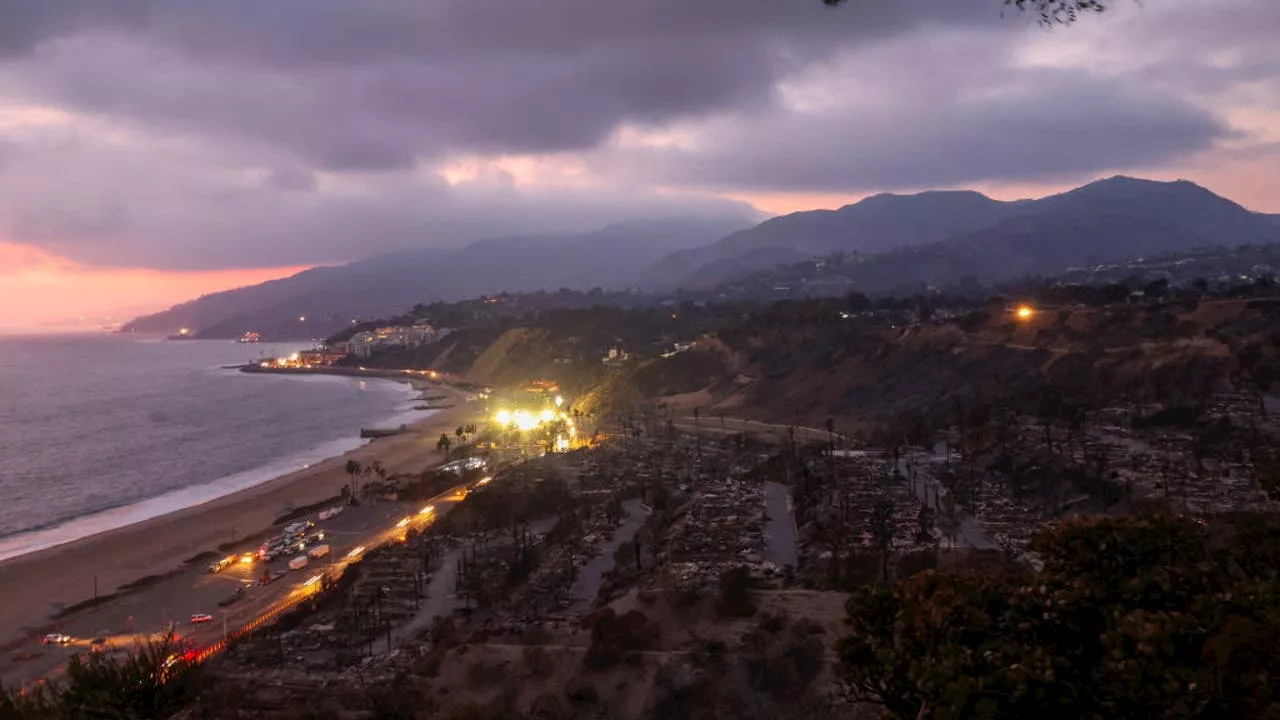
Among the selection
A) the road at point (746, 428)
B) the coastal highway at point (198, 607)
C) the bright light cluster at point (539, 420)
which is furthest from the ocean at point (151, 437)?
the road at point (746, 428)

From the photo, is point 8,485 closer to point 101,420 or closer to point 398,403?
point 101,420

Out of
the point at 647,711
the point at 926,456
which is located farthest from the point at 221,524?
the point at 926,456

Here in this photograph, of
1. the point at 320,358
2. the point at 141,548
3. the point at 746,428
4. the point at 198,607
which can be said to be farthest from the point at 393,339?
the point at 198,607

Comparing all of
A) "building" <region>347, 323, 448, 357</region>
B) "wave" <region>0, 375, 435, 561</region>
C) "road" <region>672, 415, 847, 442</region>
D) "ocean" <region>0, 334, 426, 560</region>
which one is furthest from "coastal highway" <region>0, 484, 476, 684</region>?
"building" <region>347, 323, 448, 357</region>

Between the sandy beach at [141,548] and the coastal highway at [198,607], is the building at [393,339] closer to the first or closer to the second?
the sandy beach at [141,548]

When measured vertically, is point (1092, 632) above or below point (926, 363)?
above

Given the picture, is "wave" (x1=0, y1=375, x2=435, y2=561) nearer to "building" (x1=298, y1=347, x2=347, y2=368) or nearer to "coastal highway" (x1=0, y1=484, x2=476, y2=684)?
"coastal highway" (x1=0, y1=484, x2=476, y2=684)

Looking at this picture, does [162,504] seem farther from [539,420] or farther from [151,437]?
[539,420]
